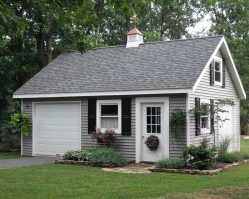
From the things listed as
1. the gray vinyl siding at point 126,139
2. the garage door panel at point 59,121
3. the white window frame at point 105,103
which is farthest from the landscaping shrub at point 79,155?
the garage door panel at point 59,121


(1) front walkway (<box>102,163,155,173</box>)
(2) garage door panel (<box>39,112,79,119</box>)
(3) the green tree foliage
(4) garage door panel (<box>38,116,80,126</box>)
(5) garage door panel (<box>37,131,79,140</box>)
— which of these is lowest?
(1) front walkway (<box>102,163,155,173</box>)

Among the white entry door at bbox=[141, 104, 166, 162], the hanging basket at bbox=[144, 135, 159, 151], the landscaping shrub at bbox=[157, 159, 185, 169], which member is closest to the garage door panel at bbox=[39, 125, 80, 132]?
the white entry door at bbox=[141, 104, 166, 162]

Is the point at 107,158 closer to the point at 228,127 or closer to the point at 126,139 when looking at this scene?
the point at 126,139

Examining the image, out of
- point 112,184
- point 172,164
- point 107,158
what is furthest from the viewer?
point 107,158

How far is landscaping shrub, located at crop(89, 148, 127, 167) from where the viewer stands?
14320 mm

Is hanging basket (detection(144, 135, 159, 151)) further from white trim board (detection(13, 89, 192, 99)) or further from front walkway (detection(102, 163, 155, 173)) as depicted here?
white trim board (detection(13, 89, 192, 99))

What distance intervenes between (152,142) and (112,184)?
186 inches

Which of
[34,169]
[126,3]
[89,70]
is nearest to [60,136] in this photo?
[89,70]

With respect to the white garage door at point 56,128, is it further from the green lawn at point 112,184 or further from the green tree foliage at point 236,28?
the green tree foliage at point 236,28

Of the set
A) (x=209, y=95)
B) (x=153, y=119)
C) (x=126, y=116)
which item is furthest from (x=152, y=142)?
(x=209, y=95)

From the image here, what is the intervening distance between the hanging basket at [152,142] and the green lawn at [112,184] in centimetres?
256

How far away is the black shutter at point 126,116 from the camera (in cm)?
1559

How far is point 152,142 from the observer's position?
15.1 m

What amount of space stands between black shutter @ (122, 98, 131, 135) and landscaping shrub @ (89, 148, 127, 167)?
1081 mm
